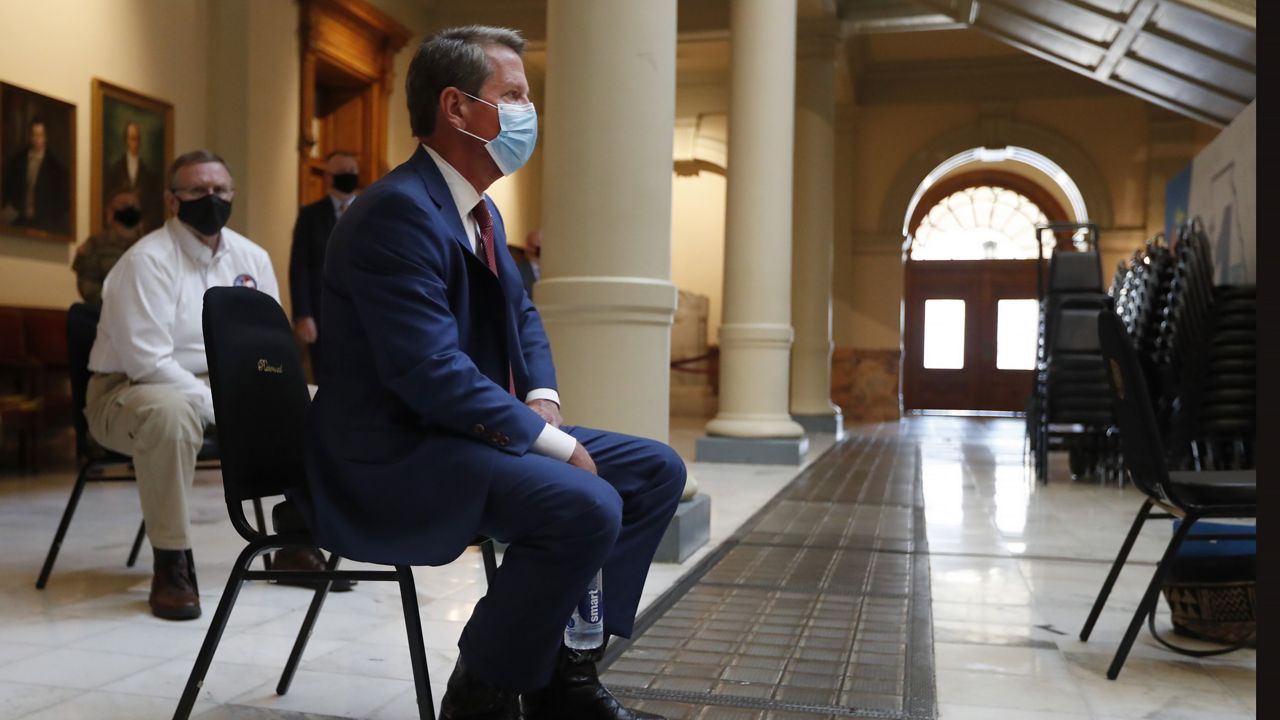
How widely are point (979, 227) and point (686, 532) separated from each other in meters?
15.6

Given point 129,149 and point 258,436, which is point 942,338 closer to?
point 129,149

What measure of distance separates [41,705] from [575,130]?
2659mm

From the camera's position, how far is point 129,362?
3.47 m

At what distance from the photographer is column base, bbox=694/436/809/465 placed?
854cm

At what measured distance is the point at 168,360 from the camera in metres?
3.53

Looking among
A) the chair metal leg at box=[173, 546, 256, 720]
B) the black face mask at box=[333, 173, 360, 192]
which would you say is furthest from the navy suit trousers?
the black face mask at box=[333, 173, 360, 192]

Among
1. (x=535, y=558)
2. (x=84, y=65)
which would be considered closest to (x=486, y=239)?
(x=535, y=558)

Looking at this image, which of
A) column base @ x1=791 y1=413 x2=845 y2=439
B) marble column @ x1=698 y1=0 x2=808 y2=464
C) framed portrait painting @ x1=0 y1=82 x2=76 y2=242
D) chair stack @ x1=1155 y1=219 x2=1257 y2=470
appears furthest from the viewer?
column base @ x1=791 y1=413 x2=845 y2=439

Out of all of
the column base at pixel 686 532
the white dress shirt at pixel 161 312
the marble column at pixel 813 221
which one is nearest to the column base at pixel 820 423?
the marble column at pixel 813 221

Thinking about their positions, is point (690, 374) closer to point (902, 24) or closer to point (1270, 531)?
point (902, 24)

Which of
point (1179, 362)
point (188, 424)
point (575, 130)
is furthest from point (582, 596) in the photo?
point (1179, 362)

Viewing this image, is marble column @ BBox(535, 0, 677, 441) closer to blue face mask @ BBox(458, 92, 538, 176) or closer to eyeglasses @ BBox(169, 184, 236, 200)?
eyeglasses @ BBox(169, 184, 236, 200)

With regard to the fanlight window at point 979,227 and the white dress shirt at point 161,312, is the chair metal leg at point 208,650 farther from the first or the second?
the fanlight window at point 979,227

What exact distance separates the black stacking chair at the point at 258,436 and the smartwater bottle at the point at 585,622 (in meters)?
0.19
